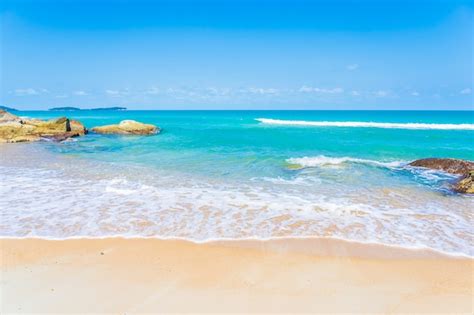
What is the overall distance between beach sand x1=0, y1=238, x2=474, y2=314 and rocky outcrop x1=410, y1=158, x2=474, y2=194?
219 inches

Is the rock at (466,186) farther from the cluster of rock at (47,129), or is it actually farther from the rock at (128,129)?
the rock at (128,129)

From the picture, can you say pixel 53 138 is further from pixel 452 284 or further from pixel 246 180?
pixel 452 284

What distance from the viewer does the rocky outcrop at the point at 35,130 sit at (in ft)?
77.9

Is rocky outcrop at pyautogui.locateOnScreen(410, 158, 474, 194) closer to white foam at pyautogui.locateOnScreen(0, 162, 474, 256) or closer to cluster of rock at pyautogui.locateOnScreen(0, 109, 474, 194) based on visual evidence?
cluster of rock at pyautogui.locateOnScreen(0, 109, 474, 194)

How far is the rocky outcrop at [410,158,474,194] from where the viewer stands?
33.2 feet

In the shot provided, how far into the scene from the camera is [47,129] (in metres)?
27.6

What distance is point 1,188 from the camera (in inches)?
380

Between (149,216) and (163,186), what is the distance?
286 centimetres

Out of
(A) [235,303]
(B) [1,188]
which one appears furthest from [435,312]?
(B) [1,188]

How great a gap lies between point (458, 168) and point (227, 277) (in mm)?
11788

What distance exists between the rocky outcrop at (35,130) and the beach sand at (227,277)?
2145 cm

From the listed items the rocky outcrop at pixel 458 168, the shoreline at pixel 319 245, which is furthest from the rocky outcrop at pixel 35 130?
the rocky outcrop at pixel 458 168

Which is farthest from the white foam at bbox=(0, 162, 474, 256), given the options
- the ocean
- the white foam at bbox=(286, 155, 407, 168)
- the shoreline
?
the white foam at bbox=(286, 155, 407, 168)

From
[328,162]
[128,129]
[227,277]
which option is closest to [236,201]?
[227,277]
